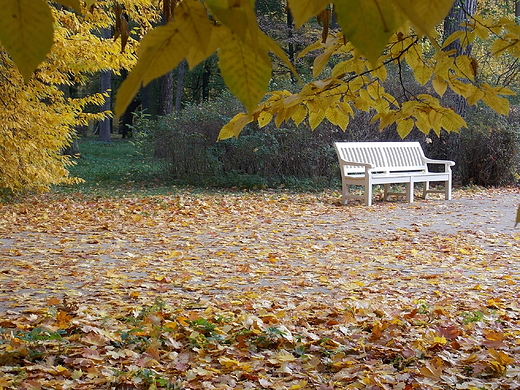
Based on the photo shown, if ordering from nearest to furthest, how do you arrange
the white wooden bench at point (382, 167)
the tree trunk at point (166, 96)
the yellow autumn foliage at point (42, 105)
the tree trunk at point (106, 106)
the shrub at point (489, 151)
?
1. the yellow autumn foliage at point (42, 105)
2. the white wooden bench at point (382, 167)
3. the shrub at point (489, 151)
4. the tree trunk at point (166, 96)
5. the tree trunk at point (106, 106)

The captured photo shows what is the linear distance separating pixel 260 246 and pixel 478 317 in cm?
324

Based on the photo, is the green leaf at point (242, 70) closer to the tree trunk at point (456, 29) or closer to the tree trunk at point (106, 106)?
the tree trunk at point (456, 29)

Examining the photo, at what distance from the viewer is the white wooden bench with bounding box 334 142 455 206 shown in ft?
33.9

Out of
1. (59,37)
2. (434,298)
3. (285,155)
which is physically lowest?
(434,298)

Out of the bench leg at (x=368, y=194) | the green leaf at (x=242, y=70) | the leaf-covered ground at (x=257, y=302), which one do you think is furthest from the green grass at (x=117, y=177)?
the green leaf at (x=242, y=70)

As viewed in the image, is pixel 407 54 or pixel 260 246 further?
pixel 260 246

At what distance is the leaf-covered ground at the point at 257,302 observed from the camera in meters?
2.80

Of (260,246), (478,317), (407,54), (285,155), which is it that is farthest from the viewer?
(285,155)

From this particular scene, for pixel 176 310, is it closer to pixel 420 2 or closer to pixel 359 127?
pixel 420 2

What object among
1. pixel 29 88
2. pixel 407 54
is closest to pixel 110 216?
pixel 29 88

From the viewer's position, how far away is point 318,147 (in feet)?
40.6

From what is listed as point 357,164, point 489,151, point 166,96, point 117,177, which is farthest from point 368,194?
point 166,96

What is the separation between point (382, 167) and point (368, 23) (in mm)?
10527

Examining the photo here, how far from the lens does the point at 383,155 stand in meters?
11.5
